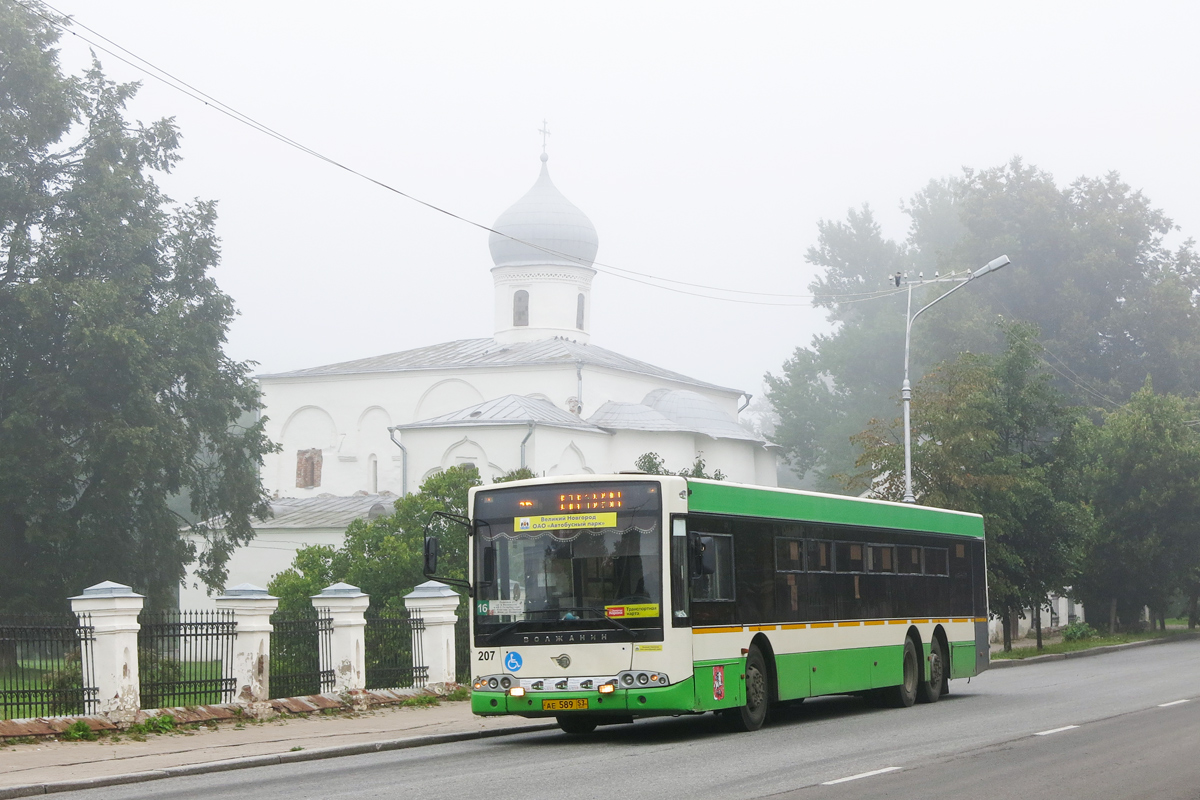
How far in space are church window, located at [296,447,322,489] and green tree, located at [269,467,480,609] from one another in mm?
27161

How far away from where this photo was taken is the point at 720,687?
49.8 ft

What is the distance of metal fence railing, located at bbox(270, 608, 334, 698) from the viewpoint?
1942cm

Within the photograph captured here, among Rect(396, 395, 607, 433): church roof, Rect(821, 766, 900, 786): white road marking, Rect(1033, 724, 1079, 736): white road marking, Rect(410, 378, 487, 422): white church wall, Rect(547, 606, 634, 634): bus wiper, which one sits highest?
Rect(410, 378, 487, 422): white church wall

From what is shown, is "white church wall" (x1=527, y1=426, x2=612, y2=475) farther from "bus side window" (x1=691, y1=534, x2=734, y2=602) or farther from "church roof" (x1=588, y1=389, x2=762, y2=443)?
"bus side window" (x1=691, y1=534, x2=734, y2=602)

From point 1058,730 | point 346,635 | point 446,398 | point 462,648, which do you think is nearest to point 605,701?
point 1058,730

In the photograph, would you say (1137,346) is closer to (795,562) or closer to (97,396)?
(97,396)


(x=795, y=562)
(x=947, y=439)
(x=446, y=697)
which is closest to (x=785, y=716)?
(x=795, y=562)

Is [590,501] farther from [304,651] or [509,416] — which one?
[509,416]

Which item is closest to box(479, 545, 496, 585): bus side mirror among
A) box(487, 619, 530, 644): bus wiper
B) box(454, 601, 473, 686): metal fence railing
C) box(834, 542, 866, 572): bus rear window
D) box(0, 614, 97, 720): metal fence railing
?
box(487, 619, 530, 644): bus wiper

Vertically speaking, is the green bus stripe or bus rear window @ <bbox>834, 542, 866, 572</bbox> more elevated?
the green bus stripe

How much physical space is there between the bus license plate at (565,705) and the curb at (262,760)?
1.77m

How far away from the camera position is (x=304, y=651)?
19969 millimetres

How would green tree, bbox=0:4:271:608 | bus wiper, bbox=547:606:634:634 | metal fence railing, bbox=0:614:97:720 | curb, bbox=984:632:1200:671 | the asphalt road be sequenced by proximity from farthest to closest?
1. green tree, bbox=0:4:271:608
2. curb, bbox=984:632:1200:671
3. metal fence railing, bbox=0:614:97:720
4. bus wiper, bbox=547:606:634:634
5. the asphalt road

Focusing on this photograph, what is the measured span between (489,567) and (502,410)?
1484 inches
